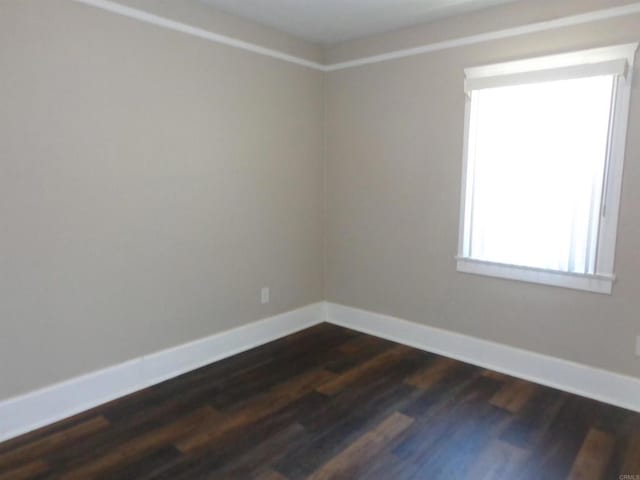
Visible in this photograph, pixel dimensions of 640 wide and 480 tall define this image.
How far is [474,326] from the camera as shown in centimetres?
319

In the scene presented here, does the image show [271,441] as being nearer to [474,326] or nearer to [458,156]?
[474,326]

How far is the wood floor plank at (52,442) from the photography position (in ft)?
6.80

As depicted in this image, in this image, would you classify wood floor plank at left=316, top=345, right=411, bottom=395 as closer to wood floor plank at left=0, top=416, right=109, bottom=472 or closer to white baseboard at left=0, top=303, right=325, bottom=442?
white baseboard at left=0, top=303, right=325, bottom=442

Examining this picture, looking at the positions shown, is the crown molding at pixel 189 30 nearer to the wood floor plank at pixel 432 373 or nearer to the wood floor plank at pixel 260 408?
the wood floor plank at pixel 260 408

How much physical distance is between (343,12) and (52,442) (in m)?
3.12

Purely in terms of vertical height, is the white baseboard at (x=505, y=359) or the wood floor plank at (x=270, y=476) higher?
the white baseboard at (x=505, y=359)

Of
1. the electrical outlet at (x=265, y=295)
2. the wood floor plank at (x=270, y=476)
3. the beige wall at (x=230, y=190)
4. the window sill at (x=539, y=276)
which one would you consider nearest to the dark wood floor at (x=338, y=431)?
the wood floor plank at (x=270, y=476)

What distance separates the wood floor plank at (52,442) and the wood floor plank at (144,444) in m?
0.25

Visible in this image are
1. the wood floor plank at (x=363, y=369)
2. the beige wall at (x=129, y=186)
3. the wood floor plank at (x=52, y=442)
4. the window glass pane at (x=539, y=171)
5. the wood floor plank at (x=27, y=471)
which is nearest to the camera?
the wood floor plank at (x=27, y=471)

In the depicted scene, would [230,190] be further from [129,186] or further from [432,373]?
[432,373]

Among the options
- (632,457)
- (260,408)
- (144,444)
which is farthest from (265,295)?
(632,457)

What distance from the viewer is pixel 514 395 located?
107 inches

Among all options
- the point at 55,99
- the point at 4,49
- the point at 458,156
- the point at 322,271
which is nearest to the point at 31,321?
the point at 55,99

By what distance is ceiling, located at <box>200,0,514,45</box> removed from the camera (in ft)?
9.31
